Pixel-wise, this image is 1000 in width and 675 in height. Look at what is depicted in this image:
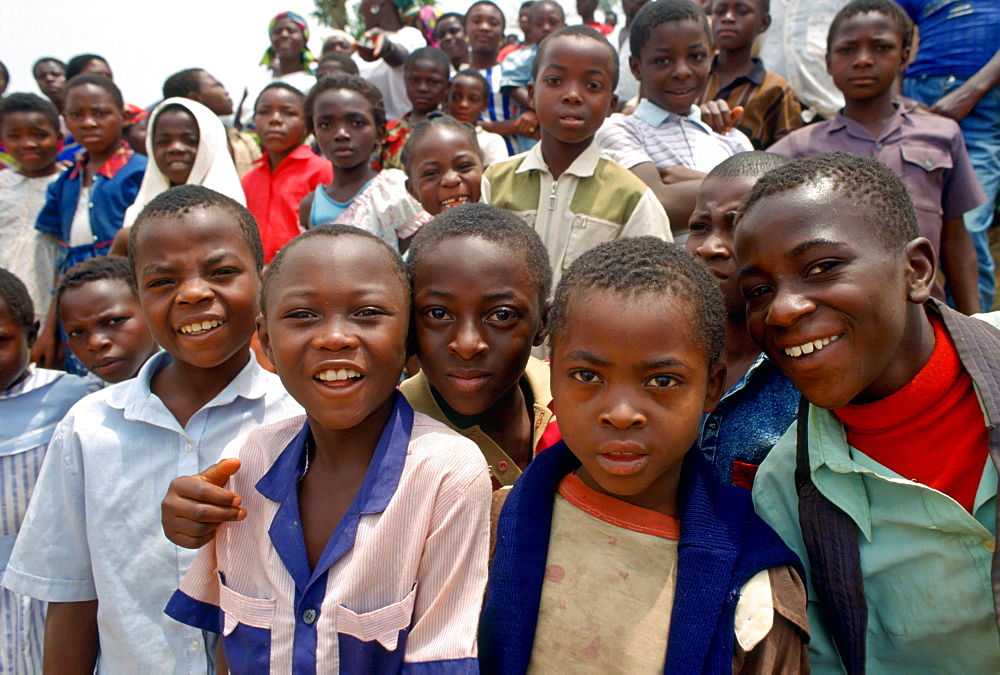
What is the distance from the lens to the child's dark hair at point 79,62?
6605 mm

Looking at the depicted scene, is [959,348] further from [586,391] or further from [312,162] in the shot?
[312,162]

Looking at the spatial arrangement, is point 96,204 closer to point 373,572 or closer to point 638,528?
point 373,572

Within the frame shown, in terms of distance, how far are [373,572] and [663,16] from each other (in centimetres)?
Result: 303

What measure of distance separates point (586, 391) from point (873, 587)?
78 centimetres

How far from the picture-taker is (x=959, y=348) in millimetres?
1516

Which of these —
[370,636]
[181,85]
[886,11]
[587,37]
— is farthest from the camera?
[181,85]

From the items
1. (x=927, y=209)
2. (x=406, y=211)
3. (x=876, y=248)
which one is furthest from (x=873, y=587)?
(x=406, y=211)

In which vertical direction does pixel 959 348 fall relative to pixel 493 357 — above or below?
above

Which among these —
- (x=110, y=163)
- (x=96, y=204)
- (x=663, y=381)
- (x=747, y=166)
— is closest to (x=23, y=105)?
(x=110, y=163)

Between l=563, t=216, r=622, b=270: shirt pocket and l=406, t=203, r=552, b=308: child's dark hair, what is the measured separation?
724 millimetres

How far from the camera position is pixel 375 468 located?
146 centimetres

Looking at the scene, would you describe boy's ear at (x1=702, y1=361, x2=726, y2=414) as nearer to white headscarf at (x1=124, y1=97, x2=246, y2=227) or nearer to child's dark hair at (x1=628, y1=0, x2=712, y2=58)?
child's dark hair at (x1=628, y1=0, x2=712, y2=58)

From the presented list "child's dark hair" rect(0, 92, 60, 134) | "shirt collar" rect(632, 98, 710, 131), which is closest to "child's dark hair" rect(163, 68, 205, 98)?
"child's dark hair" rect(0, 92, 60, 134)

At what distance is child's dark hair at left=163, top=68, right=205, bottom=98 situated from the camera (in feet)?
17.2
